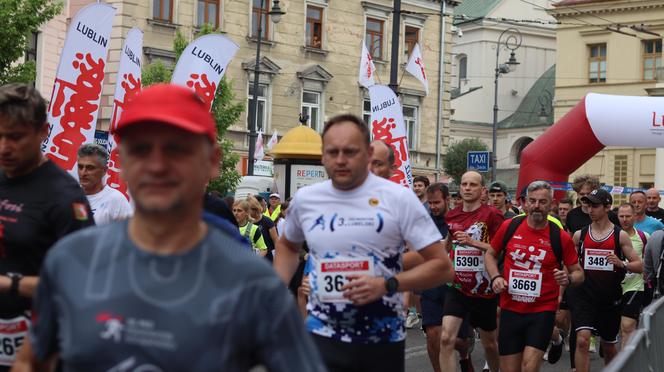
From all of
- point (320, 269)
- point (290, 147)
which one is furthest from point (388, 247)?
point (290, 147)

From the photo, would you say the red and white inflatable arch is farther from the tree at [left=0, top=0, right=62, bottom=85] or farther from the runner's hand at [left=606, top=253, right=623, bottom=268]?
the tree at [left=0, top=0, right=62, bottom=85]

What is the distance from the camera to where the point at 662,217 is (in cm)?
1827

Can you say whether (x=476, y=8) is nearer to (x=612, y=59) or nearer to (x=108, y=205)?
(x=612, y=59)

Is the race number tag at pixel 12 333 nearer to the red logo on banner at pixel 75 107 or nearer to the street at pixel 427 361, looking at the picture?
the red logo on banner at pixel 75 107

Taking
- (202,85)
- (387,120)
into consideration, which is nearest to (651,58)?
(387,120)

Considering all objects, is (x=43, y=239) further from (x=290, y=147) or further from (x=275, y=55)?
(x=275, y=55)

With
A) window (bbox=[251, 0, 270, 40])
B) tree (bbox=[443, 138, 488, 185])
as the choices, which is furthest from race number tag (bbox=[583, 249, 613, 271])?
tree (bbox=[443, 138, 488, 185])

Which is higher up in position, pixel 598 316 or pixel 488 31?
pixel 488 31

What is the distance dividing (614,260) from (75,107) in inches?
210

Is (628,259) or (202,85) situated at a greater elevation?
(202,85)

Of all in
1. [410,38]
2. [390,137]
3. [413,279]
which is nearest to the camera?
[413,279]

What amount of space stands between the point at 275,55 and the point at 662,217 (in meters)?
27.8

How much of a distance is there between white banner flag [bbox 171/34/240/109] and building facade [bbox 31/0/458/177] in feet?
84.6

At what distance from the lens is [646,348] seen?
7.57 m
